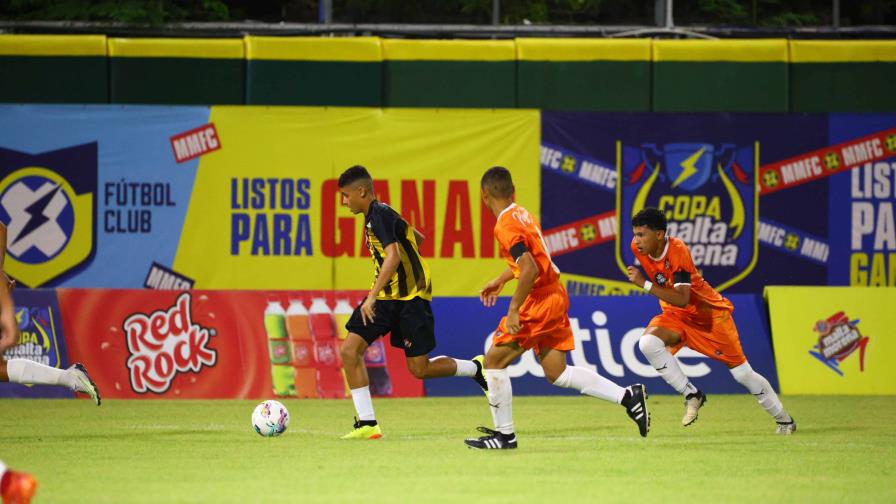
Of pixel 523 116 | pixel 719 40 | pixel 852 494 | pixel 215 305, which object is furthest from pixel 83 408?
pixel 719 40

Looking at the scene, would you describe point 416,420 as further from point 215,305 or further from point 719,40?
point 719,40

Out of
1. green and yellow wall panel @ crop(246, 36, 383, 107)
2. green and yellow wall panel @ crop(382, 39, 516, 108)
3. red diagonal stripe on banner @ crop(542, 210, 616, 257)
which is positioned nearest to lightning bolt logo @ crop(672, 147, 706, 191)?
red diagonal stripe on banner @ crop(542, 210, 616, 257)

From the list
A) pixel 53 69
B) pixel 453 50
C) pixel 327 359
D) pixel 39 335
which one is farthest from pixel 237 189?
pixel 39 335

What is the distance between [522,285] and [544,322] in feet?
1.95

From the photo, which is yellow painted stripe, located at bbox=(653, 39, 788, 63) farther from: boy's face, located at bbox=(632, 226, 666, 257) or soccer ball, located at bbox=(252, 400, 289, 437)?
soccer ball, located at bbox=(252, 400, 289, 437)

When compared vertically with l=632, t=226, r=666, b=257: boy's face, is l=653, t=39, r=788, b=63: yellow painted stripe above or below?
above

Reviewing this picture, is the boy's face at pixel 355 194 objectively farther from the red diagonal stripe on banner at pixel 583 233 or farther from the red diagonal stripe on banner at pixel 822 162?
the red diagonal stripe on banner at pixel 822 162

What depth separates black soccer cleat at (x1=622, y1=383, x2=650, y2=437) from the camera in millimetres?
10633

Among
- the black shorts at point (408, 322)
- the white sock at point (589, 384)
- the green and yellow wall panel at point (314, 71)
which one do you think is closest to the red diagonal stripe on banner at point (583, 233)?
the green and yellow wall panel at point (314, 71)

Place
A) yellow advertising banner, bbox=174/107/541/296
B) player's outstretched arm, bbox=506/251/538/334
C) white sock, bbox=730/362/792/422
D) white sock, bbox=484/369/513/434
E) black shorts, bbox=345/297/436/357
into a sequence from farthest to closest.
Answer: yellow advertising banner, bbox=174/107/541/296 → white sock, bbox=730/362/792/422 → black shorts, bbox=345/297/436/357 → white sock, bbox=484/369/513/434 → player's outstretched arm, bbox=506/251/538/334

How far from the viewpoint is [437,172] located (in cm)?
1892

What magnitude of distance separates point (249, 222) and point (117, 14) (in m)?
3.49

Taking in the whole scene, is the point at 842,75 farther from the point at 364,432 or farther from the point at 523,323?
the point at 364,432

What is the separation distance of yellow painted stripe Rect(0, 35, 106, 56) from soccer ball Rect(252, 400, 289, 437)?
9.09 meters
